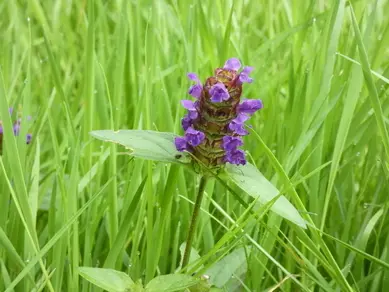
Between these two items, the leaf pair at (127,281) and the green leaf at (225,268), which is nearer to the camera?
the leaf pair at (127,281)

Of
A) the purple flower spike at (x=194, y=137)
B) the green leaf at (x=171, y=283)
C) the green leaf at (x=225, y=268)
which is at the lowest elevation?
the green leaf at (x=225, y=268)

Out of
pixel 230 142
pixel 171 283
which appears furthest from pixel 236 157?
pixel 171 283

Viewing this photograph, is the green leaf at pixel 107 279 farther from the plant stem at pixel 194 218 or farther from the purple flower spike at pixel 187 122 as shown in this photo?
the purple flower spike at pixel 187 122

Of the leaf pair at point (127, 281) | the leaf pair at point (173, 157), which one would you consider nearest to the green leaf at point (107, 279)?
the leaf pair at point (127, 281)

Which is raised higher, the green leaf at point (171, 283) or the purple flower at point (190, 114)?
the purple flower at point (190, 114)

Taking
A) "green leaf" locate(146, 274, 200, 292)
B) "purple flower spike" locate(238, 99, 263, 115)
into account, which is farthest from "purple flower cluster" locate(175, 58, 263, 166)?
"green leaf" locate(146, 274, 200, 292)

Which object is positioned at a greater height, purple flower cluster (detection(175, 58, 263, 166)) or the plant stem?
purple flower cluster (detection(175, 58, 263, 166))

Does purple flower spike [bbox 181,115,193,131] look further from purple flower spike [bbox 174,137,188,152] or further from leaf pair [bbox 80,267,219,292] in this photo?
leaf pair [bbox 80,267,219,292]

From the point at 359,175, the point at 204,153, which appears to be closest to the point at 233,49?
the point at 359,175
